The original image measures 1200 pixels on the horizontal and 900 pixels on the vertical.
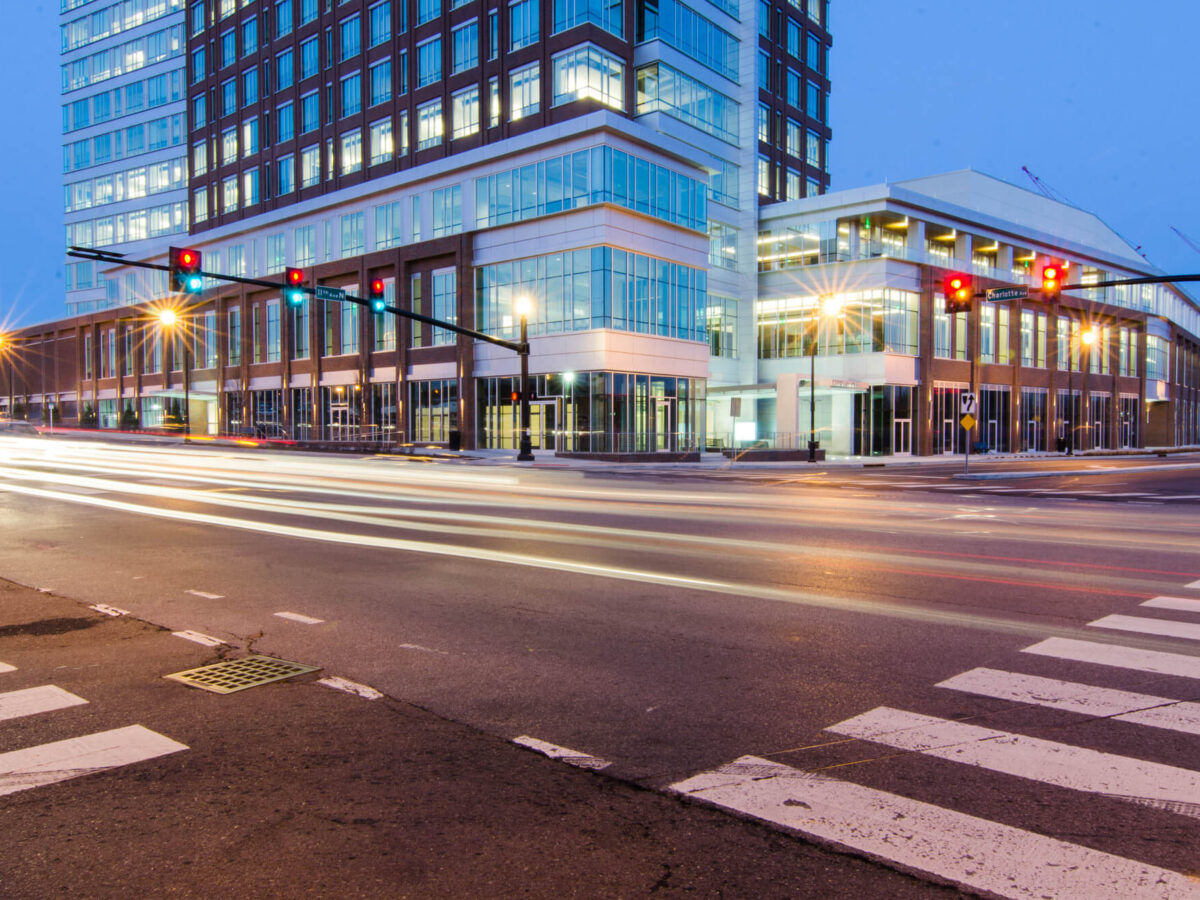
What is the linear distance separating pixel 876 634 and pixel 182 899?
17.2 feet

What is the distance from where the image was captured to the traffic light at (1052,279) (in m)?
22.0

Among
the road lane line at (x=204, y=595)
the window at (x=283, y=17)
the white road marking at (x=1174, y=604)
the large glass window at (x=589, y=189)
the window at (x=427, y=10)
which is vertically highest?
the window at (x=283, y=17)

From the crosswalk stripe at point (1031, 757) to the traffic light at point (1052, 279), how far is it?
2036 cm

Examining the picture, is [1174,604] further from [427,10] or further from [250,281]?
[427,10]

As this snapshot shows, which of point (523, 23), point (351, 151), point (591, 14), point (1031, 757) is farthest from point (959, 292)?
point (351, 151)

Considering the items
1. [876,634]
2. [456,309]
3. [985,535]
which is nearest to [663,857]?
[876,634]

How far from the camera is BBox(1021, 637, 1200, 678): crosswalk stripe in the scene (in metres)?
5.80

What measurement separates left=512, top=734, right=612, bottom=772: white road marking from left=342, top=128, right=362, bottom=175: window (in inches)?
2215

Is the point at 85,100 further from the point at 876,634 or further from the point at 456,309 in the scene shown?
the point at 876,634

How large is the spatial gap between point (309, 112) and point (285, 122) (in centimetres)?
314

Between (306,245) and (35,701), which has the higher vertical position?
(306,245)

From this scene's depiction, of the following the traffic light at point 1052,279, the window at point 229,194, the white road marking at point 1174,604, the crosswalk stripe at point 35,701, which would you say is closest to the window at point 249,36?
the window at point 229,194

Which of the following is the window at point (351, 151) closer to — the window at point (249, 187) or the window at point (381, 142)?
the window at point (381, 142)

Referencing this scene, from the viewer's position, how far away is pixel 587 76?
43.6 m
